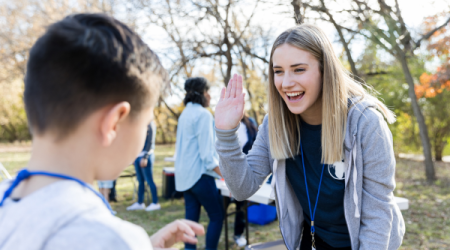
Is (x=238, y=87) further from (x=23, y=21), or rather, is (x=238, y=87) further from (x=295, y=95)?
(x=23, y=21)

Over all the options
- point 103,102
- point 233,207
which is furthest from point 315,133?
point 233,207

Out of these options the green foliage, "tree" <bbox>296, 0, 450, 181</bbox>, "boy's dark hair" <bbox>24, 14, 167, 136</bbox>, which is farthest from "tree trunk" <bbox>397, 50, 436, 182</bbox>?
the green foliage

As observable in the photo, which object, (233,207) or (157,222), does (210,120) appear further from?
(233,207)

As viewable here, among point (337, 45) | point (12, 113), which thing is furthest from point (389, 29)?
point (12, 113)

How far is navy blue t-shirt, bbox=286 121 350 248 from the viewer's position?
5.35 ft

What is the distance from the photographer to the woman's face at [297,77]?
167 cm

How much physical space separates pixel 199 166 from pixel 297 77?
6.86 feet

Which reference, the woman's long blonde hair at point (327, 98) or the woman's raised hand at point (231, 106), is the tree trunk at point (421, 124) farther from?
the woman's raised hand at point (231, 106)

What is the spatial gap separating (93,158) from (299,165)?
1.25 metres

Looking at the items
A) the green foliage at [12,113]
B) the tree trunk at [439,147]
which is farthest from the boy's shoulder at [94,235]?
the green foliage at [12,113]

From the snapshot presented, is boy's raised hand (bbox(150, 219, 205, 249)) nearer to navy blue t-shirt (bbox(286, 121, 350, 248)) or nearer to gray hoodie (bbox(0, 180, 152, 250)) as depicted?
gray hoodie (bbox(0, 180, 152, 250))

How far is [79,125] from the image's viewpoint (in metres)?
0.74

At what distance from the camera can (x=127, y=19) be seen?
1027 centimetres

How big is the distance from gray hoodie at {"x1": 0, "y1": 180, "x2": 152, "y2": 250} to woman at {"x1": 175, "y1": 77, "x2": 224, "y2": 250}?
2.84m
